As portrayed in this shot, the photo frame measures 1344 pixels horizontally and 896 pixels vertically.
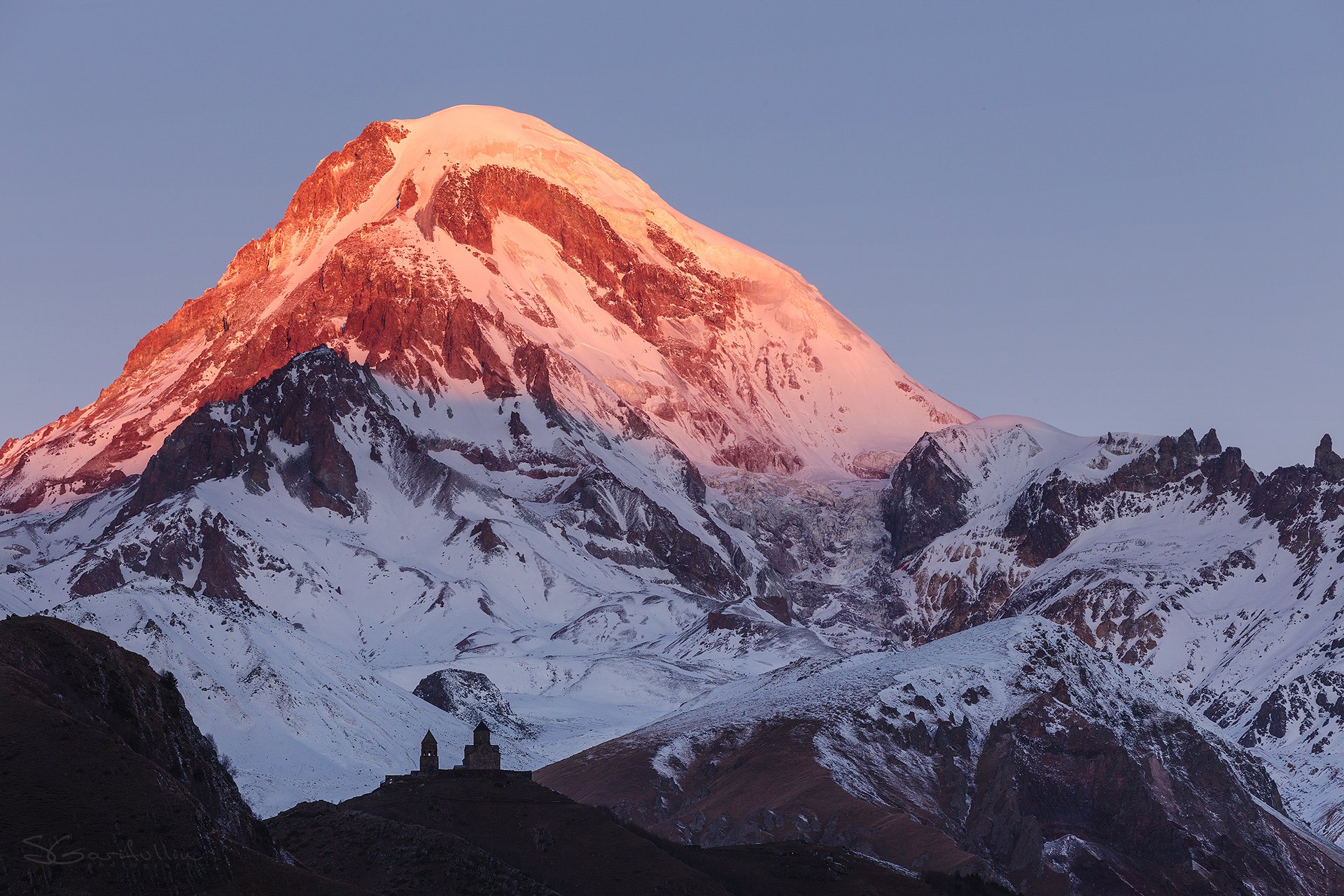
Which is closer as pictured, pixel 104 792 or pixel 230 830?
pixel 104 792

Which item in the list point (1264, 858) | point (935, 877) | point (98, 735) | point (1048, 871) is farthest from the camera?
point (1264, 858)

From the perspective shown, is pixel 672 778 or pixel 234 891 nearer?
pixel 234 891

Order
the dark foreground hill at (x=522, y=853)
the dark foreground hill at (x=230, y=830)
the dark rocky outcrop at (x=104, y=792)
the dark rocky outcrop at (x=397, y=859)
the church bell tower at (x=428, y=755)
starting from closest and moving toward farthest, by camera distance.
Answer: the dark rocky outcrop at (x=104, y=792) → the dark foreground hill at (x=230, y=830) → the dark rocky outcrop at (x=397, y=859) → the dark foreground hill at (x=522, y=853) → the church bell tower at (x=428, y=755)

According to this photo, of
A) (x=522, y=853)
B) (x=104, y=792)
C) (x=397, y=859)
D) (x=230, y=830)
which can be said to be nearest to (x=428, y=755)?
(x=522, y=853)

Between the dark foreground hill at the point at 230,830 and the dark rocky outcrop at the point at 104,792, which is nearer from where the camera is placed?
the dark rocky outcrop at the point at 104,792

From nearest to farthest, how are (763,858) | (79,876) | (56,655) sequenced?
(79,876) → (56,655) → (763,858)

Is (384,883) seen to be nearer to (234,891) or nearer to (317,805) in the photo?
(317,805)

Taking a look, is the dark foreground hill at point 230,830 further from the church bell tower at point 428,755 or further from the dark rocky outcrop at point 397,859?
the church bell tower at point 428,755

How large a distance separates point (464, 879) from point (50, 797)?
101 feet

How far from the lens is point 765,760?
19850 centimetres

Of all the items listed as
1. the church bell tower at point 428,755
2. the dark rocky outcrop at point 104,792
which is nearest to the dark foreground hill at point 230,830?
the dark rocky outcrop at point 104,792

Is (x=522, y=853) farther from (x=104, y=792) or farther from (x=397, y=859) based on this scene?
(x=104, y=792)

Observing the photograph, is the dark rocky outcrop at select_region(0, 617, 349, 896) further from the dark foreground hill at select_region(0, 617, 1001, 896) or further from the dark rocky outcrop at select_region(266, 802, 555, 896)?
the dark rocky outcrop at select_region(266, 802, 555, 896)

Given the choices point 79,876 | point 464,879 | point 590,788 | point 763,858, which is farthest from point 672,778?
point 79,876
